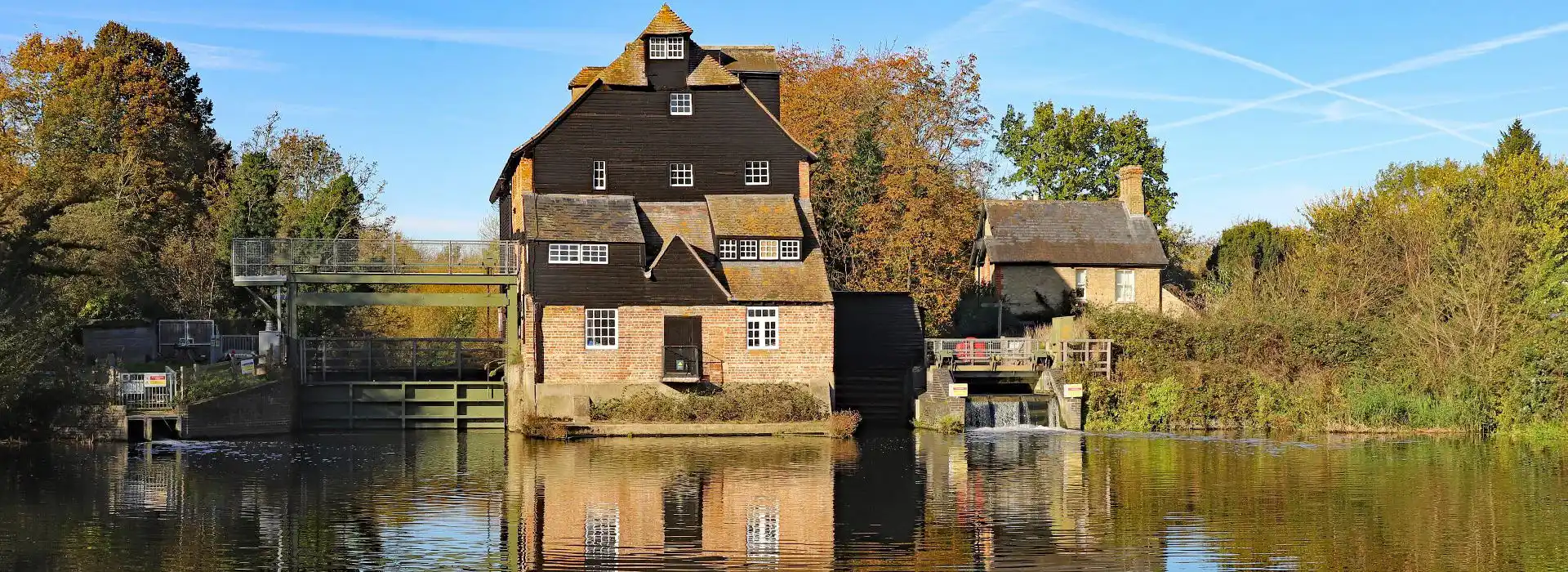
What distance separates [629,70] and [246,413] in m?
14.5

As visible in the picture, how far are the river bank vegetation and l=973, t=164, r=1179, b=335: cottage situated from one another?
6216 mm

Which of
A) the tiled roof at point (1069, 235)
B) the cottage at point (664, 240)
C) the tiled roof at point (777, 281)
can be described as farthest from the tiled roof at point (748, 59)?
the tiled roof at point (1069, 235)

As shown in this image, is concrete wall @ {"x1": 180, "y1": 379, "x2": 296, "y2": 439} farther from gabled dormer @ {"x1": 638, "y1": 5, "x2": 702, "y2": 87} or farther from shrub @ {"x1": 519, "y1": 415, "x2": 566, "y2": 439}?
gabled dormer @ {"x1": 638, "y1": 5, "x2": 702, "y2": 87}

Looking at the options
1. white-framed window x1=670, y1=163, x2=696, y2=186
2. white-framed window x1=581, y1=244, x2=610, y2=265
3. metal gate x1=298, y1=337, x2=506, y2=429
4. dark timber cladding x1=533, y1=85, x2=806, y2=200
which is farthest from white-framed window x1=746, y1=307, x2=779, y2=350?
metal gate x1=298, y1=337, x2=506, y2=429

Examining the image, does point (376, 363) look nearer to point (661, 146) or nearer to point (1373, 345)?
point (661, 146)

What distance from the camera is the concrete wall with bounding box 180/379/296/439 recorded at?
132 ft

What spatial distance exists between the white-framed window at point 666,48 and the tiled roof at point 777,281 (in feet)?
21.6

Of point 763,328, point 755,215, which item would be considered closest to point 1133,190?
point 755,215

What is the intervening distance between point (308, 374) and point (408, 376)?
3.01 metres

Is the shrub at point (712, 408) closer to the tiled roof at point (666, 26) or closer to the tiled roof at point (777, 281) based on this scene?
the tiled roof at point (777, 281)

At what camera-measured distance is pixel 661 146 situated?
4600 cm

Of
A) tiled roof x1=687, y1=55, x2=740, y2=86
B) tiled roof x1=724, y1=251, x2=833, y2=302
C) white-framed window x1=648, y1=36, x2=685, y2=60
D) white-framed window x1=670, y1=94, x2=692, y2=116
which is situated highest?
white-framed window x1=648, y1=36, x2=685, y2=60

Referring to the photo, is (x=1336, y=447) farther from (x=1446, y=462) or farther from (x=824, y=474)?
(x=824, y=474)

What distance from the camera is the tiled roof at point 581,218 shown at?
43.1m
